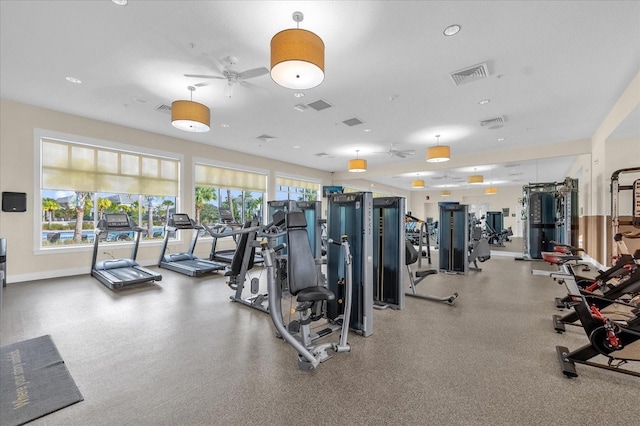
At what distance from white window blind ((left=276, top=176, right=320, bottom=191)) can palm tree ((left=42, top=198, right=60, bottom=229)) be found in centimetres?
618

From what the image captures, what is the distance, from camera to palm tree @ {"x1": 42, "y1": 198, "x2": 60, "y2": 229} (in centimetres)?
600

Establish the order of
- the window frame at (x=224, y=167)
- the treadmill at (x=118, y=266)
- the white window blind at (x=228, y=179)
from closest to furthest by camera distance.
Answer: the treadmill at (x=118, y=266) < the window frame at (x=224, y=167) < the white window blind at (x=228, y=179)

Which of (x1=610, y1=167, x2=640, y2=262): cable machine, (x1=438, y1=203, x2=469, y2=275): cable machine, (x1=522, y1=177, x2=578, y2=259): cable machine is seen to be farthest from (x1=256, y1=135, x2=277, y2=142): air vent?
(x1=522, y1=177, x2=578, y2=259): cable machine

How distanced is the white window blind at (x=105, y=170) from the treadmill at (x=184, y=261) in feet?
4.76

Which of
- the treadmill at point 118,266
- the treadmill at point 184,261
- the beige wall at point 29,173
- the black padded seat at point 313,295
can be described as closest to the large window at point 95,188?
the beige wall at point 29,173

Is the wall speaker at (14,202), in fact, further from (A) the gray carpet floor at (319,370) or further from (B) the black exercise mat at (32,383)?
(B) the black exercise mat at (32,383)

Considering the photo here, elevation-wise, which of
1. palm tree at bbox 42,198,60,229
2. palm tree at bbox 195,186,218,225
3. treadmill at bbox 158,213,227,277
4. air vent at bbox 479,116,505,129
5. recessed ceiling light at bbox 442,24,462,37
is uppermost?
recessed ceiling light at bbox 442,24,462,37

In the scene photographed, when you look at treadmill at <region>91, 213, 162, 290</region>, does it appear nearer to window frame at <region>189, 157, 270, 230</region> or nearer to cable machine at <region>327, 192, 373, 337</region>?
window frame at <region>189, 157, 270, 230</region>

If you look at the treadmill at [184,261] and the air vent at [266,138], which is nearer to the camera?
the treadmill at [184,261]

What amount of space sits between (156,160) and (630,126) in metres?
10.1

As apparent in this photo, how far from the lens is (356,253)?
3371mm

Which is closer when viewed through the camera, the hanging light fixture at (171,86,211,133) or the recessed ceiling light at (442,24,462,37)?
the recessed ceiling light at (442,24,462,37)

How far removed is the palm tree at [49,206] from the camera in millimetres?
6002

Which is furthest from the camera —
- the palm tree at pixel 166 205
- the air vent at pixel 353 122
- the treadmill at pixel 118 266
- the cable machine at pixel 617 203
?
the palm tree at pixel 166 205
